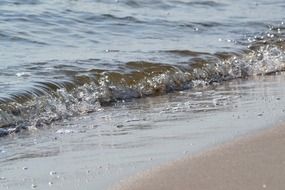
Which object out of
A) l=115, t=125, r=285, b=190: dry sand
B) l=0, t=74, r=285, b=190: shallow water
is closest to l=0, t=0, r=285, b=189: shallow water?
l=0, t=74, r=285, b=190: shallow water

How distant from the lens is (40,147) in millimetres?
4703

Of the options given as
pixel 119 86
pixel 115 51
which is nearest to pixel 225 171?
pixel 119 86

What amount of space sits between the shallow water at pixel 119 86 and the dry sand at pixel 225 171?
0.61ft

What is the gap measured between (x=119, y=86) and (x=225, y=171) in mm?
3033

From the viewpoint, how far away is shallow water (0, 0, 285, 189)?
4.37 m

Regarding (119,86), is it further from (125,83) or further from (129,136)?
(129,136)

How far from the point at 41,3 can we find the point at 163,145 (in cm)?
677

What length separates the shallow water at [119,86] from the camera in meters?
4.37

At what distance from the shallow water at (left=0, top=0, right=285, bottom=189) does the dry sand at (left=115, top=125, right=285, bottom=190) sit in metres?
0.19

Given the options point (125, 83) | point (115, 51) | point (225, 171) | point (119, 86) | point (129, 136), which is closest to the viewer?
point (225, 171)

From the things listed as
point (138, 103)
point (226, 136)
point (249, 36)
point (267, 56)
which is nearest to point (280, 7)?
point (249, 36)

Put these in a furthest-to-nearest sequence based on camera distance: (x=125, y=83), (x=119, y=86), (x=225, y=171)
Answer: (x=125, y=83), (x=119, y=86), (x=225, y=171)

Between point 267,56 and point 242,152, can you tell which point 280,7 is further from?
point 242,152

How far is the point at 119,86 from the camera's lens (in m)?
6.66
